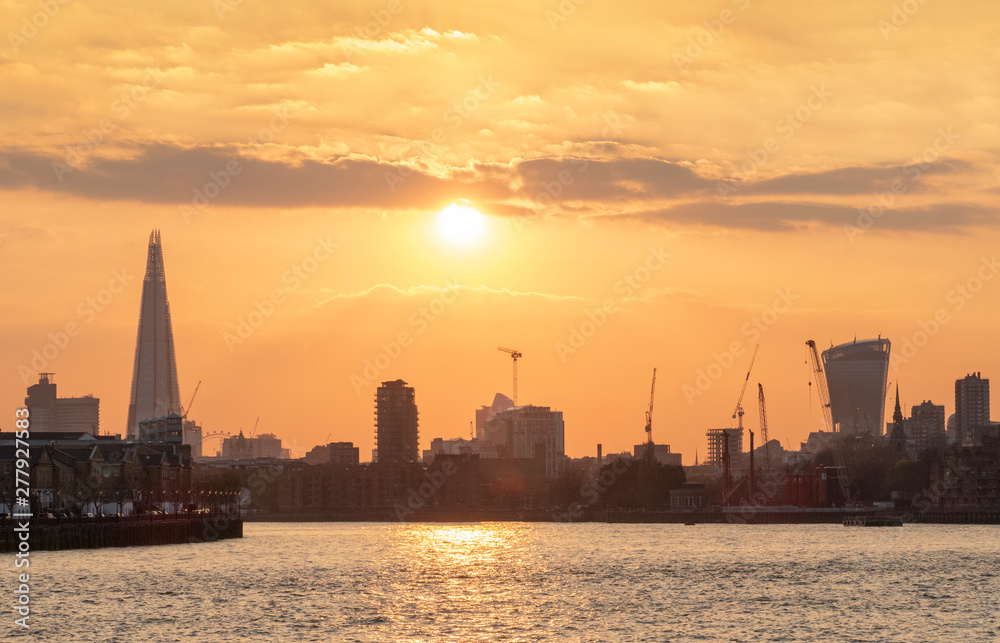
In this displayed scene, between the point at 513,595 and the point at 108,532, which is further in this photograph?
the point at 108,532

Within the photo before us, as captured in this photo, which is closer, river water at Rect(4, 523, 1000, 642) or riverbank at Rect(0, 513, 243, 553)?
river water at Rect(4, 523, 1000, 642)

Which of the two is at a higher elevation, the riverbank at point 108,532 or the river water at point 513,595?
the riverbank at point 108,532

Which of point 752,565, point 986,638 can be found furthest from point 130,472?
point 986,638

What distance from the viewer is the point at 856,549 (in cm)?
16562

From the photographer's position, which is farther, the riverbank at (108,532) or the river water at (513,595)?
the riverbank at (108,532)

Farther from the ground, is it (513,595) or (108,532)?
(108,532)

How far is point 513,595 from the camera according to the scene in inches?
4129

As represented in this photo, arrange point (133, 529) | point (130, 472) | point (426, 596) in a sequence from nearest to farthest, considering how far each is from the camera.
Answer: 1. point (426, 596)
2. point (133, 529)
3. point (130, 472)

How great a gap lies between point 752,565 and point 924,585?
25861mm

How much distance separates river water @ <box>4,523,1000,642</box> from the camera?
84125 mm

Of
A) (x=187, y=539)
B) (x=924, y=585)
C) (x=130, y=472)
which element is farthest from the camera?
(x=130, y=472)

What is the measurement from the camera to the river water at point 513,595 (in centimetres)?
8412

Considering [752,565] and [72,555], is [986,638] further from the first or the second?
[72,555]

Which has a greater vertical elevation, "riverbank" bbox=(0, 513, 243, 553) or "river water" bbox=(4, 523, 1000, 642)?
"riverbank" bbox=(0, 513, 243, 553)
